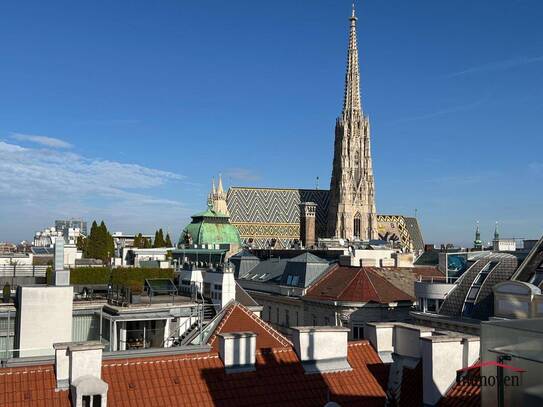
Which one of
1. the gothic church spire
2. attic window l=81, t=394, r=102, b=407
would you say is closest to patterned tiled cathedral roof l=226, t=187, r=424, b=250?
the gothic church spire

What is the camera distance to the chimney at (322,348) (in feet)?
53.0

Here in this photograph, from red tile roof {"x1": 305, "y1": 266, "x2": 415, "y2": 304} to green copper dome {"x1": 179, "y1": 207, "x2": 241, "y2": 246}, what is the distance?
4991cm

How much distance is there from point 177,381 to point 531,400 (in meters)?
8.46

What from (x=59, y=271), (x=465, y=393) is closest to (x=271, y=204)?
(x=59, y=271)

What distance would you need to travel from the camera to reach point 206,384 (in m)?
15.0

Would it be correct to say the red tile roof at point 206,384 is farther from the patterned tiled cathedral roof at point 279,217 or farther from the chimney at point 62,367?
the patterned tiled cathedral roof at point 279,217

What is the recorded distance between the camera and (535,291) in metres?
29.7

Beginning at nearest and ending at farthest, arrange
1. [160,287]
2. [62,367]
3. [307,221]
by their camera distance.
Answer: [62,367]
[160,287]
[307,221]

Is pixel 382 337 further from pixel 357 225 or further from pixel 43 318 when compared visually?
pixel 357 225

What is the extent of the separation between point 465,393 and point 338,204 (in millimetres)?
145535

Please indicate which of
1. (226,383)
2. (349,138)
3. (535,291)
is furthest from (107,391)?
(349,138)

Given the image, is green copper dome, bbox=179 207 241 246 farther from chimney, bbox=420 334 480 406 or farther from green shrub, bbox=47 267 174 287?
chimney, bbox=420 334 480 406

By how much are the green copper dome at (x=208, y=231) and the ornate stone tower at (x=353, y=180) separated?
49.6 metres

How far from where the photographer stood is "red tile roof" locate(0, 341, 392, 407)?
13.8 metres
